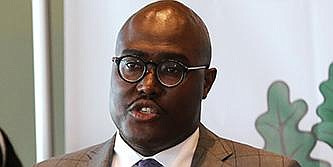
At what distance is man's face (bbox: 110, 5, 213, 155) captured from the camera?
3.20ft

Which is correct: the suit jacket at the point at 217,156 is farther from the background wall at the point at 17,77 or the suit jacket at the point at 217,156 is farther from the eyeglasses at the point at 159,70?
the background wall at the point at 17,77

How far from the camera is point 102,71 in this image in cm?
167

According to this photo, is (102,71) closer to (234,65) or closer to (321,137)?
(234,65)

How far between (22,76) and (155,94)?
814mm

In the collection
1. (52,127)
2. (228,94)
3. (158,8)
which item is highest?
(158,8)

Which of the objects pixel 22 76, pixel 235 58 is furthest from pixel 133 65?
pixel 22 76

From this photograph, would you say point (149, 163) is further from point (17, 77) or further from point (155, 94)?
point (17, 77)

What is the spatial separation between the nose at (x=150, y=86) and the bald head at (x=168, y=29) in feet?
0.16

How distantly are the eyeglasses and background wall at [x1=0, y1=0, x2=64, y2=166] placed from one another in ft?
2.40

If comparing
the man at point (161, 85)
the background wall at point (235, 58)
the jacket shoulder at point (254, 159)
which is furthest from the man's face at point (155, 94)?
the background wall at point (235, 58)

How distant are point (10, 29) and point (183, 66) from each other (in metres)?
0.82

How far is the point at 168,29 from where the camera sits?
100cm

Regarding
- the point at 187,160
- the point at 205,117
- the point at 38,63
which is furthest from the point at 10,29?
the point at 187,160

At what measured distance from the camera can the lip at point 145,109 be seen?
3.19 feet
